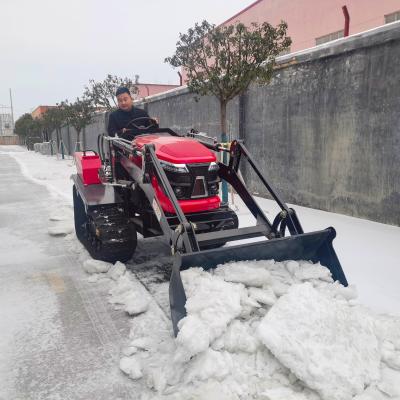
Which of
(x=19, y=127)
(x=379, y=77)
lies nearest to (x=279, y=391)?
(x=379, y=77)

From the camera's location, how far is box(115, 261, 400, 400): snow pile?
2164mm

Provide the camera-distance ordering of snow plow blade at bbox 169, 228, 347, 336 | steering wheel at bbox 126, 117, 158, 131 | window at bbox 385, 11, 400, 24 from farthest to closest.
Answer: window at bbox 385, 11, 400, 24 < steering wheel at bbox 126, 117, 158, 131 < snow plow blade at bbox 169, 228, 347, 336

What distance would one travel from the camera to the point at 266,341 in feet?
7.63

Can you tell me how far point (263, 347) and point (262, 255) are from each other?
2.72ft

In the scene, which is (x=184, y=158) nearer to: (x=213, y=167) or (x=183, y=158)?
(x=183, y=158)

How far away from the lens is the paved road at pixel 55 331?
2.40 metres

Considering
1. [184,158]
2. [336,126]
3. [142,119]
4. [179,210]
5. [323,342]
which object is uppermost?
[142,119]

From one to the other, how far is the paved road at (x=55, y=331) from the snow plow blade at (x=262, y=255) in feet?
1.89

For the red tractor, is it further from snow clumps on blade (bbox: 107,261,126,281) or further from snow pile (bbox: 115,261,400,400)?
snow pile (bbox: 115,261,400,400)

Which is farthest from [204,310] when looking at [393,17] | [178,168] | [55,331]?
[393,17]

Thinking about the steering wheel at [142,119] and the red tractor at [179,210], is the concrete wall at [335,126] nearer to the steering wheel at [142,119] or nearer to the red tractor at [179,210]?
the red tractor at [179,210]

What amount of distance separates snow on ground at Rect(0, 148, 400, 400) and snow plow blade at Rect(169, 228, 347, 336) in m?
0.07

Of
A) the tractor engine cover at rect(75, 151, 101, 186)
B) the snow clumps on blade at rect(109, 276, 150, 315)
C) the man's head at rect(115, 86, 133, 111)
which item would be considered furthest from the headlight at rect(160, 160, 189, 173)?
the man's head at rect(115, 86, 133, 111)

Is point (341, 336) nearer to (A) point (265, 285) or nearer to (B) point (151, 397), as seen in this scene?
(A) point (265, 285)
